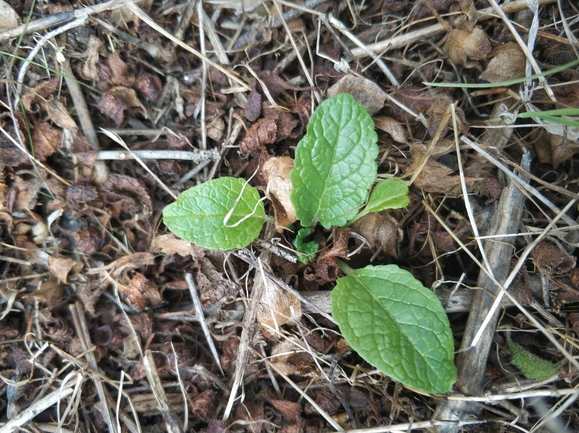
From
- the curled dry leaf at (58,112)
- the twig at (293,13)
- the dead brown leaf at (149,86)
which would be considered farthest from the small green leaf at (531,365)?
the curled dry leaf at (58,112)

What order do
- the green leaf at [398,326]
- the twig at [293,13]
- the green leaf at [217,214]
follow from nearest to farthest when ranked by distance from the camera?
the green leaf at [398,326] → the green leaf at [217,214] → the twig at [293,13]

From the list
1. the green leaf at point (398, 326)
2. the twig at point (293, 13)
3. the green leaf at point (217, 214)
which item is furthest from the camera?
the twig at point (293, 13)

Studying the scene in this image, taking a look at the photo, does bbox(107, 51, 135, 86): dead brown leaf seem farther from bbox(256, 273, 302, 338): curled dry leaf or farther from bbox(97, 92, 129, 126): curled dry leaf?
bbox(256, 273, 302, 338): curled dry leaf

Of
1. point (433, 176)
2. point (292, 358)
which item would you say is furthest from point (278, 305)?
point (433, 176)

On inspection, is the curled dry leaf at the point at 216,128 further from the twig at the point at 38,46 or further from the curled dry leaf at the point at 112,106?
the twig at the point at 38,46

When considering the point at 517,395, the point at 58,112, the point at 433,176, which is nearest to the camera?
the point at 517,395

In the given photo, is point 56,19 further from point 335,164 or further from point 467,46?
point 467,46

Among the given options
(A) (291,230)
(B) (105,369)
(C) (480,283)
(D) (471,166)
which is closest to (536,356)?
(C) (480,283)

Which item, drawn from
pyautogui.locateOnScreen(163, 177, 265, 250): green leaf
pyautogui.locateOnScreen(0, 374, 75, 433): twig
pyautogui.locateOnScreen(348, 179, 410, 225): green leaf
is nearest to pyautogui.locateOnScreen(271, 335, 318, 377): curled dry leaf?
pyautogui.locateOnScreen(163, 177, 265, 250): green leaf
